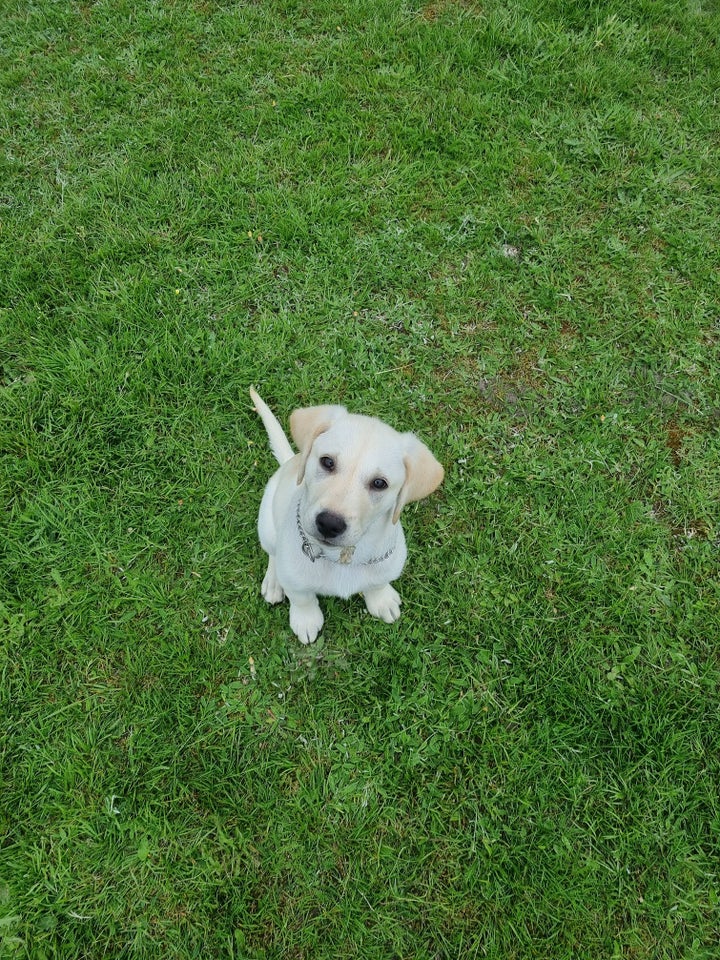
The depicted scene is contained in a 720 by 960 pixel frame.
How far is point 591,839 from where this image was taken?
9.90ft

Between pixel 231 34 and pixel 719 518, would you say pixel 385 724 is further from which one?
pixel 231 34

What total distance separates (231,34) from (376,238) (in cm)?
243

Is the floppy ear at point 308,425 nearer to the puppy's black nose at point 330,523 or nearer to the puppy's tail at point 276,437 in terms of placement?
the puppy's black nose at point 330,523

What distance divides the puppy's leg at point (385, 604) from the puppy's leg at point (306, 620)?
0.30 m

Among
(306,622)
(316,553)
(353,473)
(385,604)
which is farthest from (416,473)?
(306,622)

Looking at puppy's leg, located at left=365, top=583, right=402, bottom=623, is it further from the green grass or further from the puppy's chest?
the puppy's chest

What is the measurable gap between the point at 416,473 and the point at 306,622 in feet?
4.11

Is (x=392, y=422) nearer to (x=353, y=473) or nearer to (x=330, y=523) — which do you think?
(x=353, y=473)

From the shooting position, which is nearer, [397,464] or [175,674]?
[397,464]

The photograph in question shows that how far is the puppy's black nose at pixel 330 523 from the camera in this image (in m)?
2.25

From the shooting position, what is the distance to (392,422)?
12.8ft

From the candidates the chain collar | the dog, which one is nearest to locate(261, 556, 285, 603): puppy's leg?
the dog

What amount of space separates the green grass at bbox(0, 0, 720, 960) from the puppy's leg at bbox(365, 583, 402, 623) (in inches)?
3.4

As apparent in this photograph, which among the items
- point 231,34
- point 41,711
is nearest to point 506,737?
point 41,711
